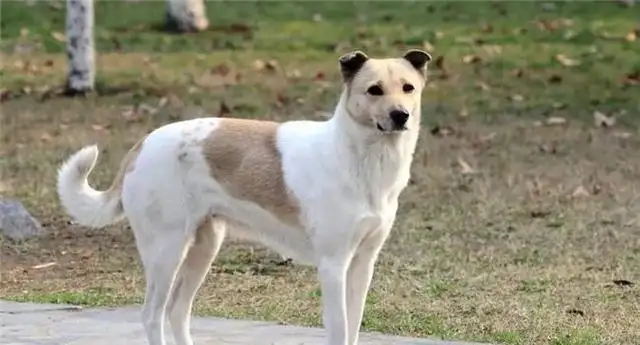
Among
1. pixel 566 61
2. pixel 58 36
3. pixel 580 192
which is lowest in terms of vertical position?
pixel 58 36

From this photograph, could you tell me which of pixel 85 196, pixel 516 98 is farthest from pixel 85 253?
pixel 516 98

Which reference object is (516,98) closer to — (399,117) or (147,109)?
(147,109)

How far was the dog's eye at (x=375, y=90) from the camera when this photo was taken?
6066mm

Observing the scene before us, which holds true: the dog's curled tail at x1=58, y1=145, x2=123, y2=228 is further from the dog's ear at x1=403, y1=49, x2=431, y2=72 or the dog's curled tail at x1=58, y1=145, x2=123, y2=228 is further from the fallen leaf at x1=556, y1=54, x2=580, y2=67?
the fallen leaf at x1=556, y1=54, x2=580, y2=67

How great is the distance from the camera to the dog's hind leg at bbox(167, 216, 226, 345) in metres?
6.82

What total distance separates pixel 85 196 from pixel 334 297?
140 centimetres

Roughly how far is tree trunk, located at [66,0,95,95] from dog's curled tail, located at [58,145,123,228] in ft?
27.5

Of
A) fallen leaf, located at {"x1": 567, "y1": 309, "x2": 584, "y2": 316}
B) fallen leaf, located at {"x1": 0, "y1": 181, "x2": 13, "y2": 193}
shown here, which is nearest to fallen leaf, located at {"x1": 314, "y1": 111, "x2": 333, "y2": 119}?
fallen leaf, located at {"x1": 0, "y1": 181, "x2": 13, "y2": 193}

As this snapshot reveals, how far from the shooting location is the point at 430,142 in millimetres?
13070

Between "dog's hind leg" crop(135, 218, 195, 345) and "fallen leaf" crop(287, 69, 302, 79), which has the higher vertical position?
"dog's hind leg" crop(135, 218, 195, 345)

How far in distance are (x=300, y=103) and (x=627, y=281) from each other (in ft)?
21.6

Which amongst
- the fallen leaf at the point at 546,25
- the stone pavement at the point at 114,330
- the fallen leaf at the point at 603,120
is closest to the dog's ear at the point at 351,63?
the stone pavement at the point at 114,330

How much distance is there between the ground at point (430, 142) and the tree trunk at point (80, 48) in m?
0.27

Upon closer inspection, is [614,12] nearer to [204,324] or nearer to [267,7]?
[267,7]
